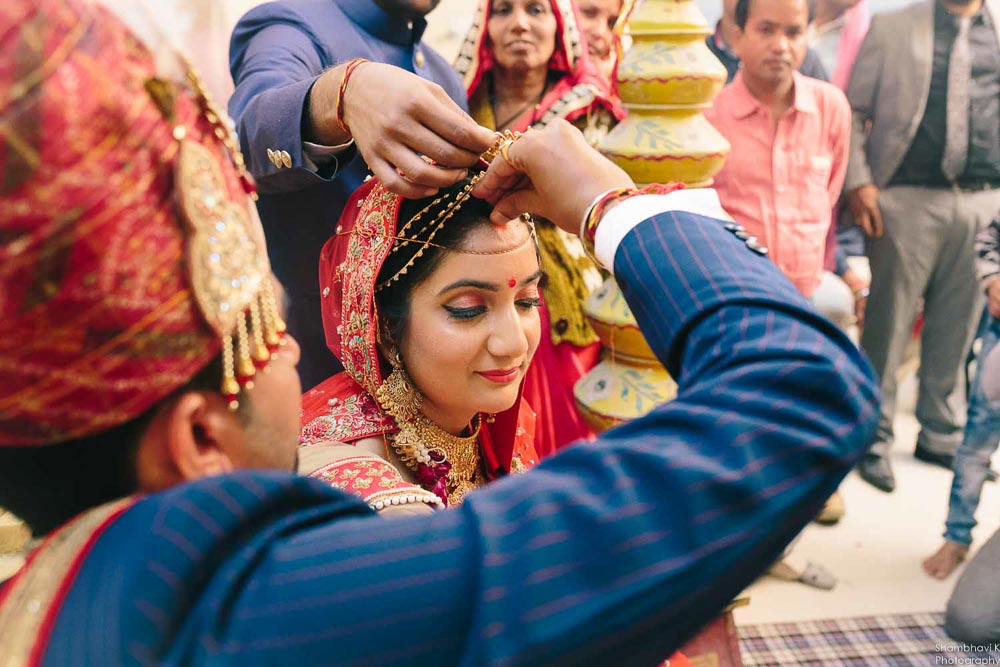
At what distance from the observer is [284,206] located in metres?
1.82

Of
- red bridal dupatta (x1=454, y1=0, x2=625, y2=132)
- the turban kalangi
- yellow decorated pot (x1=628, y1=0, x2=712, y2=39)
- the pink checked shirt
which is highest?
the turban kalangi

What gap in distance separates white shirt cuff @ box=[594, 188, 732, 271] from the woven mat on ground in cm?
226

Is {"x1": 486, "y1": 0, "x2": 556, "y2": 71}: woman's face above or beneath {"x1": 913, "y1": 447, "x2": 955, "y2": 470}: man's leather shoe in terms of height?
above

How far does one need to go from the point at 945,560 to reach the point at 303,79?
2946 millimetres

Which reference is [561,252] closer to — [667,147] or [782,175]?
[667,147]

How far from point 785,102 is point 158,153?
3.41 m

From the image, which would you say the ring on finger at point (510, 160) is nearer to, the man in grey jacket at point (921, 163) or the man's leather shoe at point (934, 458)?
the man in grey jacket at point (921, 163)

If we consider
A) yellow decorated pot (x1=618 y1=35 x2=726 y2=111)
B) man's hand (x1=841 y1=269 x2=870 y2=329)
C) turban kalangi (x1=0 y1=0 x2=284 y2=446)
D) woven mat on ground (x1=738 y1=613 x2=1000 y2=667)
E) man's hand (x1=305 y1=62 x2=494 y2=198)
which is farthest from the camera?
man's hand (x1=841 y1=269 x2=870 y2=329)

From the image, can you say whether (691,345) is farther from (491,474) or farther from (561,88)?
(561,88)

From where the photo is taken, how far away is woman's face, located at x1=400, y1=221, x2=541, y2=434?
142 centimetres

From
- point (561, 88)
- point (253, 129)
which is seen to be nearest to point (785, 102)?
point (561, 88)

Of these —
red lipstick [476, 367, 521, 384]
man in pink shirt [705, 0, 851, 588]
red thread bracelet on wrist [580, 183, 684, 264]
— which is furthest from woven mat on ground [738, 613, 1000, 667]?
red thread bracelet on wrist [580, 183, 684, 264]

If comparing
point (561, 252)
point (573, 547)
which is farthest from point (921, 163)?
point (573, 547)

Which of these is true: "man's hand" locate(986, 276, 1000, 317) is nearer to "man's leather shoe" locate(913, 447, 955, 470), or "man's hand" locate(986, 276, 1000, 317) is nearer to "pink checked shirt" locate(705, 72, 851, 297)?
"pink checked shirt" locate(705, 72, 851, 297)
